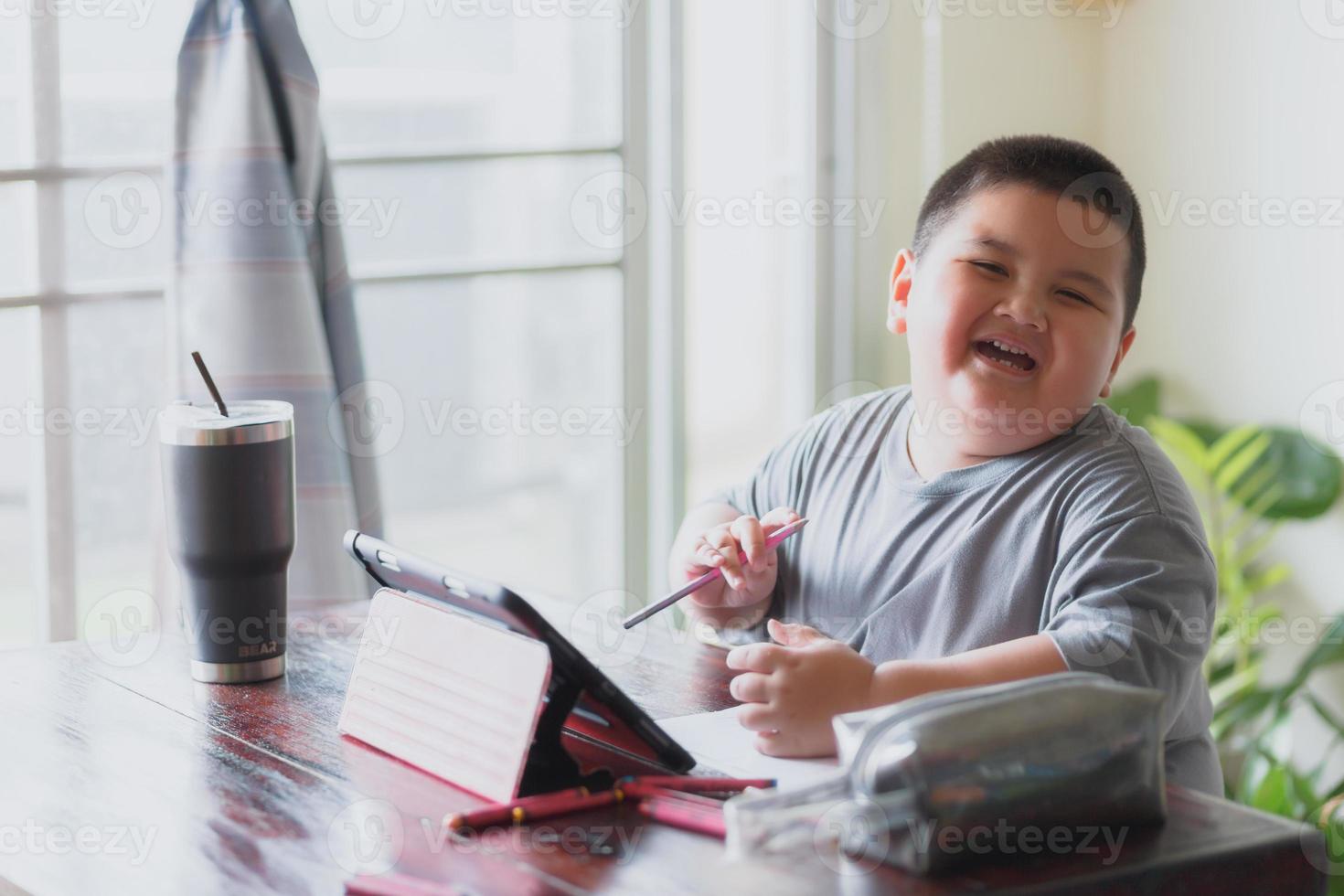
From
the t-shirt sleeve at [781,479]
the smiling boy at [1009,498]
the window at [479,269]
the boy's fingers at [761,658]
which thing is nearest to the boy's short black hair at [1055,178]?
the smiling boy at [1009,498]

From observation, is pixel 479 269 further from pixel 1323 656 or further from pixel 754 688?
pixel 754 688

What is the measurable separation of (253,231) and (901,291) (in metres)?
0.97

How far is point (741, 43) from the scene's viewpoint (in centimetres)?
279

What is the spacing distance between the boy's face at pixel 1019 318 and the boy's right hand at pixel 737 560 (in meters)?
0.20

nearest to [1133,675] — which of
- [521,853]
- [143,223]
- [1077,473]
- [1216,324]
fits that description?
[1077,473]

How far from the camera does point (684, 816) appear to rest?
86 cm

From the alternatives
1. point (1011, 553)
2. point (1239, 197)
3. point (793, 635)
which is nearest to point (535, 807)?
point (793, 635)

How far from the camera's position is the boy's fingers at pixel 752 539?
1350mm

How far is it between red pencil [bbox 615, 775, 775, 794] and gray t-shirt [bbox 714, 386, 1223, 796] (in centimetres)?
26

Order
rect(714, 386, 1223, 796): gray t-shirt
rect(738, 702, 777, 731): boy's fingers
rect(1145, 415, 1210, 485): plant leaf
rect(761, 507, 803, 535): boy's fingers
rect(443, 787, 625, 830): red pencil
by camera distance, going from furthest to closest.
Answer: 1. rect(1145, 415, 1210, 485): plant leaf
2. rect(761, 507, 803, 535): boy's fingers
3. rect(714, 386, 1223, 796): gray t-shirt
4. rect(738, 702, 777, 731): boy's fingers
5. rect(443, 787, 625, 830): red pencil

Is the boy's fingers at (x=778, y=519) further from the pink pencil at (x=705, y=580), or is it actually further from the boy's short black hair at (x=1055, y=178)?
the boy's short black hair at (x=1055, y=178)

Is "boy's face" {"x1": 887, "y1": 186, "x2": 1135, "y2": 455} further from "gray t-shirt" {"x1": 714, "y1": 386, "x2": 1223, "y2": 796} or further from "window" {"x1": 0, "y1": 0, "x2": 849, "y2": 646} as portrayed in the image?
"window" {"x1": 0, "y1": 0, "x2": 849, "y2": 646}

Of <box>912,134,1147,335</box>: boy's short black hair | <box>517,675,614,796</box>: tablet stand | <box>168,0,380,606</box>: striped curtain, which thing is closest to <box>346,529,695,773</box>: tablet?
<box>517,675,614,796</box>: tablet stand

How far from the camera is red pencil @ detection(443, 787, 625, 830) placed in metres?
0.87
